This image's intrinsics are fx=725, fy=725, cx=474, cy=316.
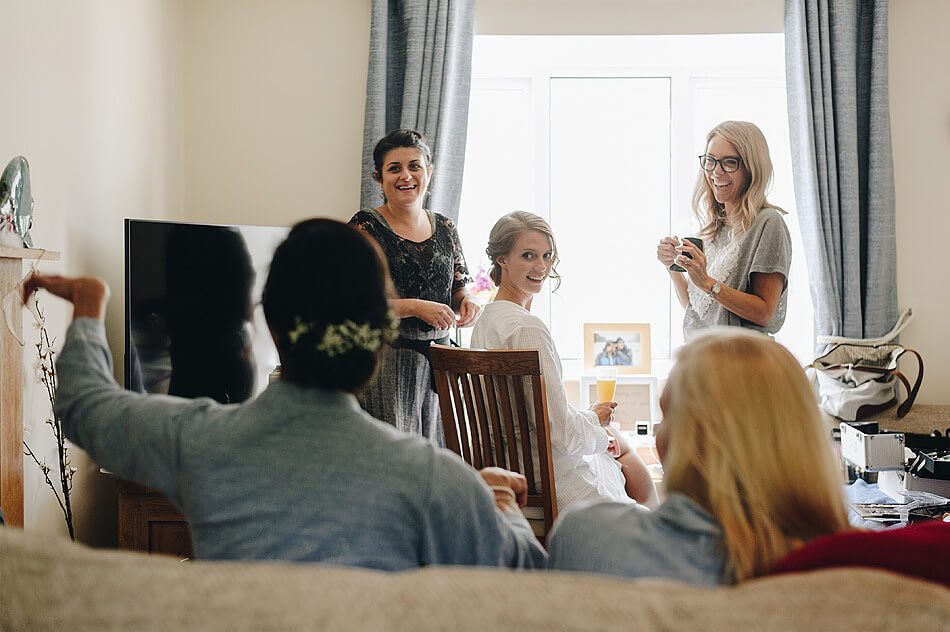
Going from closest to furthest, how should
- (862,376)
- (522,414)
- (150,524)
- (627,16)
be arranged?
(522,414) < (150,524) < (862,376) < (627,16)

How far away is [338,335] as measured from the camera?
0.94 meters

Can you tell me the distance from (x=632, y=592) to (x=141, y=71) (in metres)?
2.76

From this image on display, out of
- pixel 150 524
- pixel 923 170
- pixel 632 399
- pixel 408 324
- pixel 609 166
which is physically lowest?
pixel 150 524

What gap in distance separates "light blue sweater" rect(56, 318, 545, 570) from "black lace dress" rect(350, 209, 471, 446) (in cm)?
153

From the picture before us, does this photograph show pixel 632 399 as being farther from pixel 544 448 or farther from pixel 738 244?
pixel 544 448

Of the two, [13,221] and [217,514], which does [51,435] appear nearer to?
[13,221]

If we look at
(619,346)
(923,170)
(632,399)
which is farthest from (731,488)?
(923,170)

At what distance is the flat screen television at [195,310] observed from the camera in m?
2.40

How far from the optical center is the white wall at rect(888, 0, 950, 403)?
3.15 m

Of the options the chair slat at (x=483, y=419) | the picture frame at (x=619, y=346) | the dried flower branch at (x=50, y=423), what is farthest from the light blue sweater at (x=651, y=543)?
the picture frame at (x=619, y=346)

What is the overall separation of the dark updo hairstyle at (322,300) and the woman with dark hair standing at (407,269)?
1488mm

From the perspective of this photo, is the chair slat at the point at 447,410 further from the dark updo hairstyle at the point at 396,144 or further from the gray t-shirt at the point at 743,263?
the gray t-shirt at the point at 743,263

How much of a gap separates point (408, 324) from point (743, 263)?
3.82 feet

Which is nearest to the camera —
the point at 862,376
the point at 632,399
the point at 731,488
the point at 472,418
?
the point at 731,488
